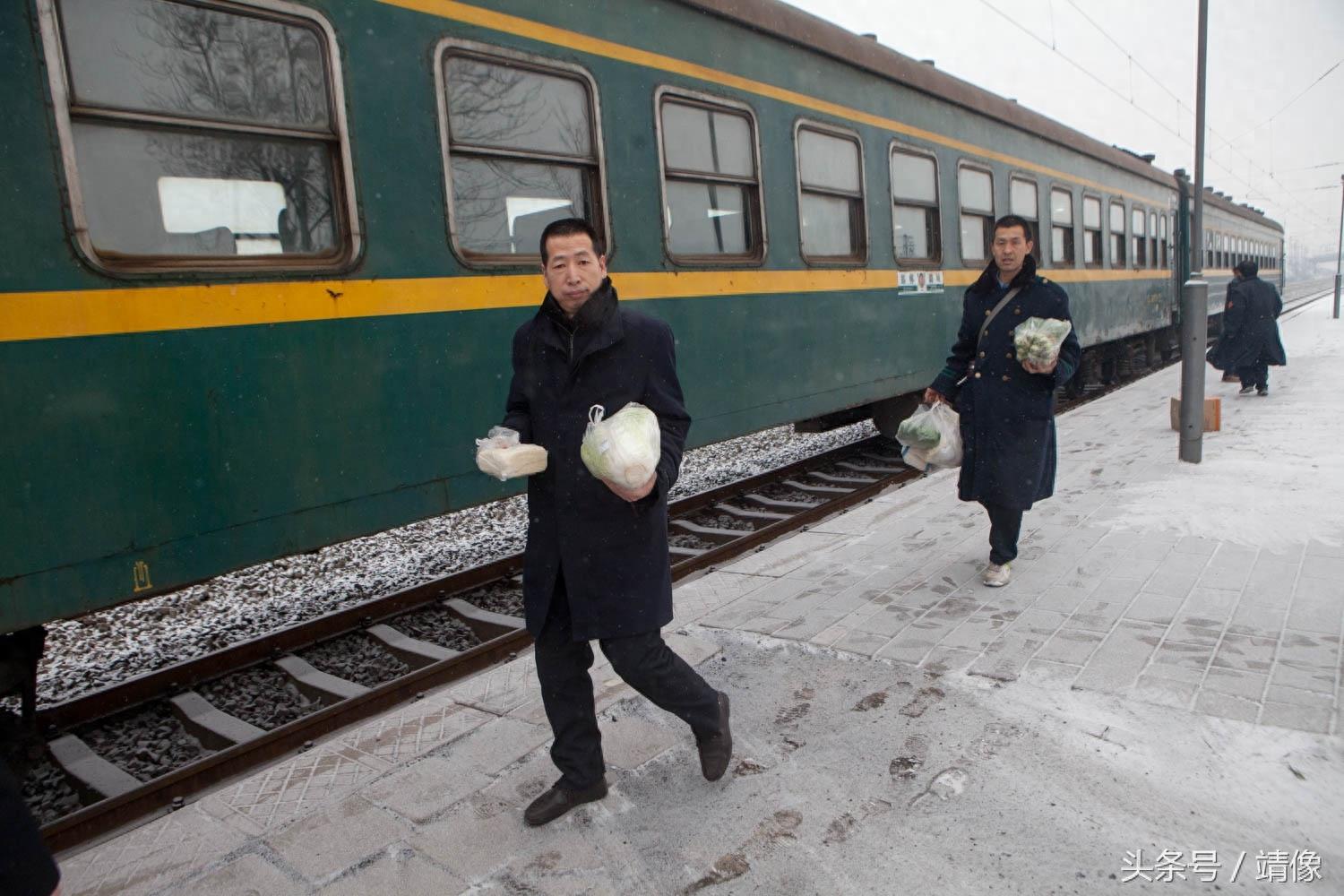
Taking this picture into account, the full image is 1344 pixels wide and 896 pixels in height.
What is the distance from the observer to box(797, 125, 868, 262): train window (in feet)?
19.9

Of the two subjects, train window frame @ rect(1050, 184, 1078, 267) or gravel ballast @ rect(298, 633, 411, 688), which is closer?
gravel ballast @ rect(298, 633, 411, 688)

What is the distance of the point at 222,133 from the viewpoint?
129 inches

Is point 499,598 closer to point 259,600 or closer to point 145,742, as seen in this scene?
point 259,600

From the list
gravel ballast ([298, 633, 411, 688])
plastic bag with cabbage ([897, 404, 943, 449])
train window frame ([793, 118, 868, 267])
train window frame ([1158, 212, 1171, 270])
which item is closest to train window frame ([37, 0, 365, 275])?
gravel ballast ([298, 633, 411, 688])

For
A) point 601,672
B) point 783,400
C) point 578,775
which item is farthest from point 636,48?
point 578,775

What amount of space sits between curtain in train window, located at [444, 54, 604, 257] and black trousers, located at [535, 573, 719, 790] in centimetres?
219

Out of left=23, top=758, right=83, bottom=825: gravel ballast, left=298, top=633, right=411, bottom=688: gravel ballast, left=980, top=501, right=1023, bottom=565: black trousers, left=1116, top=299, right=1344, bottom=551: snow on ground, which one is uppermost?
left=980, top=501, right=1023, bottom=565: black trousers

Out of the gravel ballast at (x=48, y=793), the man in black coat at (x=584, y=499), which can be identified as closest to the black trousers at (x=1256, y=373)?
the man in black coat at (x=584, y=499)

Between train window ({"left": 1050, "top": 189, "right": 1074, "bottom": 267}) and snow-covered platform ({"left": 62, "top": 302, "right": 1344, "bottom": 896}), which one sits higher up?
A: train window ({"left": 1050, "top": 189, "right": 1074, "bottom": 267})

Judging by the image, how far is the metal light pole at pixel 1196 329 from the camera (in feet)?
21.0

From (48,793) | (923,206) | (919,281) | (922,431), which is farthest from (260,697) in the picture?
(923,206)

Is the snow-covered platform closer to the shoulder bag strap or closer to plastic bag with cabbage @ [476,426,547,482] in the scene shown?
plastic bag with cabbage @ [476,426,547,482]

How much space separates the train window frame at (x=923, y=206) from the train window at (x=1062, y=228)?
9.46ft

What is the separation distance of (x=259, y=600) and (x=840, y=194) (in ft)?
15.4
